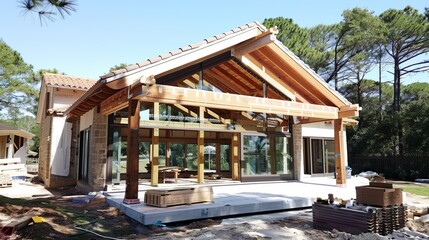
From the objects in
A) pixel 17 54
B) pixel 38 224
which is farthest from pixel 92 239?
pixel 17 54

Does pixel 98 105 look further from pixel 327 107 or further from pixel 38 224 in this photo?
pixel 327 107

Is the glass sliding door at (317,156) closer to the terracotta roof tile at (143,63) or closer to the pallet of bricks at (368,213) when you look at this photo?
the pallet of bricks at (368,213)

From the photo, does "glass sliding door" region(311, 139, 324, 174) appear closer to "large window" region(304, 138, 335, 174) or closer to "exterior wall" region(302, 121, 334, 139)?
"large window" region(304, 138, 335, 174)

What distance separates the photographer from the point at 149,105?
10055 millimetres

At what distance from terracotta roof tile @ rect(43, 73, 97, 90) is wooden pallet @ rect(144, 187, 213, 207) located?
9667 mm

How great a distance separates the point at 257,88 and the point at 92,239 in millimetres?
→ 7897

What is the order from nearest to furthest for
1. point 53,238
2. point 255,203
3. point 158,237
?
1. point 53,238
2. point 158,237
3. point 255,203

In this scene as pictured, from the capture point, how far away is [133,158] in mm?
7020

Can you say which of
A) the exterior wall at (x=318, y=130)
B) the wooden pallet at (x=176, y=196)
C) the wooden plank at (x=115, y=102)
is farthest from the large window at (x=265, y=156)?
the wooden plank at (x=115, y=102)

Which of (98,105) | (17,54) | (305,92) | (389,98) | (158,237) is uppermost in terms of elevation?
(17,54)

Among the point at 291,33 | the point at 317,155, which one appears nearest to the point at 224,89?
the point at 317,155

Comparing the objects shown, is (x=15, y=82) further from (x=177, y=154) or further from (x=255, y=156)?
(x=255, y=156)

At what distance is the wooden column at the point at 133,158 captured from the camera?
690cm

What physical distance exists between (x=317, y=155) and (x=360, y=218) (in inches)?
429
